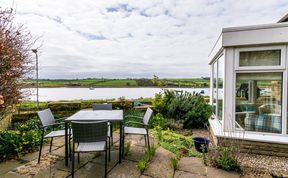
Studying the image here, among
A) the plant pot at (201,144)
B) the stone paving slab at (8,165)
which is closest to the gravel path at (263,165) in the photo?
the plant pot at (201,144)

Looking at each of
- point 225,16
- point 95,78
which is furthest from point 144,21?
point 95,78

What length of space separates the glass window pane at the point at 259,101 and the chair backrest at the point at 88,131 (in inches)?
119

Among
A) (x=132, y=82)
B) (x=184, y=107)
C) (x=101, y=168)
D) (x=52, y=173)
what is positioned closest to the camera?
(x=52, y=173)

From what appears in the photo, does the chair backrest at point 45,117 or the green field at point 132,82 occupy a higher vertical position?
the green field at point 132,82

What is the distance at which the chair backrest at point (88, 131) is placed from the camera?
2.36 m

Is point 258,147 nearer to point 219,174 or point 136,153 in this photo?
point 219,174

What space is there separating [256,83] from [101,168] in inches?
142

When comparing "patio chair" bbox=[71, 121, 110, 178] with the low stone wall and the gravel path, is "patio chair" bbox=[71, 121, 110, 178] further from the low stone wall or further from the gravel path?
the low stone wall

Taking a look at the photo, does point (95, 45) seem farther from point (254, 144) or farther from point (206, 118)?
point (254, 144)

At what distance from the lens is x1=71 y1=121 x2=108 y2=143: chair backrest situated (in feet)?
7.74

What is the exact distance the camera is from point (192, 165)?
2.91 meters

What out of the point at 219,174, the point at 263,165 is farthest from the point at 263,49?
the point at 219,174

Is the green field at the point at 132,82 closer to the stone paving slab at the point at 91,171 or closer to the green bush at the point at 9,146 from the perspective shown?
the green bush at the point at 9,146

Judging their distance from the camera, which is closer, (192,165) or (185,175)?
(185,175)
